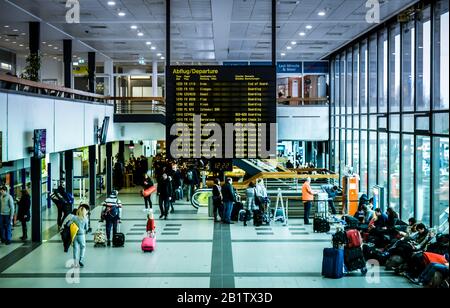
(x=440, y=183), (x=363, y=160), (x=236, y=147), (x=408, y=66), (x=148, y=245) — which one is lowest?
(x=148, y=245)

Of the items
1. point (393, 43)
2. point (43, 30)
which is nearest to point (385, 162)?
point (393, 43)

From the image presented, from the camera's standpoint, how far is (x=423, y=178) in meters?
15.9

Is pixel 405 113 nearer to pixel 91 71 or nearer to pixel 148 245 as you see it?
pixel 148 245

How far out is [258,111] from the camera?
1242cm

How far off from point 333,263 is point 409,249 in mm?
1485

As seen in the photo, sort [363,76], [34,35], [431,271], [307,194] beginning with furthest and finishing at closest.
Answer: [363,76]
[34,35]
[307,194]
[431,271]

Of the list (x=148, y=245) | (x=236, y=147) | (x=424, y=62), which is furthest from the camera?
(x=424, y=62)

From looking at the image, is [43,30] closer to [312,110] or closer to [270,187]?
[270,187]

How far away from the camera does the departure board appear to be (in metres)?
12.1

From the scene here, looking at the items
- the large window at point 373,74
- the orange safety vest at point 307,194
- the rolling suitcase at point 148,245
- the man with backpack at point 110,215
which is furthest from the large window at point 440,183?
the man with backpack at point 110,215

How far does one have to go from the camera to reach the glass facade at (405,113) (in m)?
14.6

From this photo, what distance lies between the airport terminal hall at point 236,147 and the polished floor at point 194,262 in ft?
0.22

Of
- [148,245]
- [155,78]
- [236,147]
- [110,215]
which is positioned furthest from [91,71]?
[236,147]

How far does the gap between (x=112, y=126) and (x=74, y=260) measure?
1579 cm
